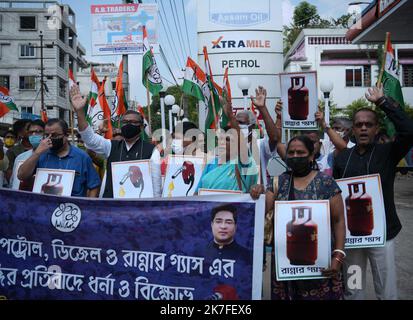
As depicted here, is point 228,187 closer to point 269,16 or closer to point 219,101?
point 219,101

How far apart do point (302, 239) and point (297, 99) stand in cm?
211

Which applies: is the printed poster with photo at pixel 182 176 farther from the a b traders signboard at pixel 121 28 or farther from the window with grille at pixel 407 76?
the window with grille at pixel 407 76

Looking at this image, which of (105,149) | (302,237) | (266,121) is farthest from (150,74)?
(302,237)

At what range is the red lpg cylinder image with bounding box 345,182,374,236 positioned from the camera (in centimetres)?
365

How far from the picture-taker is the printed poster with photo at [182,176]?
479 cm

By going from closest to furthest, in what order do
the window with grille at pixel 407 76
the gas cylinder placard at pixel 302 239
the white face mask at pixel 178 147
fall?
1. the gas cylinder placard at pixel 302 239
2. the white face mask at pixel 178 147
3. the window with grille at pixel 407 76

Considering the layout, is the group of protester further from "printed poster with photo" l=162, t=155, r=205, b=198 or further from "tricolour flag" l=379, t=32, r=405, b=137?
"tricolour flag" l=379, t=32, r=405, b=137

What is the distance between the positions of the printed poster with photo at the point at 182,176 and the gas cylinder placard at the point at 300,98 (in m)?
1.08

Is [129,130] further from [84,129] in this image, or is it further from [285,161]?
[285,161]

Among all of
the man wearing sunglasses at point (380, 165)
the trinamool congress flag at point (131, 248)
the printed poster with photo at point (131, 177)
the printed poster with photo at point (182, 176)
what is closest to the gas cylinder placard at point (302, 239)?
the trinamool congress flag at point (131, 248)
